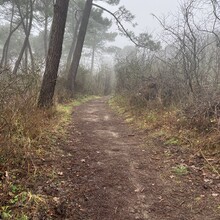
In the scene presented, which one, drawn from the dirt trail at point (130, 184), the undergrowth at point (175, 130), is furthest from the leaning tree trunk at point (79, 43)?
the dirt trail at point (130, 184)

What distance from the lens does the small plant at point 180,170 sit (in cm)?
445

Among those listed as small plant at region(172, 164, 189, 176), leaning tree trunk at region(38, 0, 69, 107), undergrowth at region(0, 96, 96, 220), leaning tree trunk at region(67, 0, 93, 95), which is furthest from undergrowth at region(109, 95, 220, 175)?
leaning tree trunk at region(67, 0, 93, 95)

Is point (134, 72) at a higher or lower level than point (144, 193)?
higher

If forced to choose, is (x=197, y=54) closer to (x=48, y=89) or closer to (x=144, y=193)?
(x=48, y=89)

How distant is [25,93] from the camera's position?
616cm

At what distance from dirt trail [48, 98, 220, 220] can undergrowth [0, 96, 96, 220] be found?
334mm

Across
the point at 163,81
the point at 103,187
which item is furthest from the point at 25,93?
the point at 163,81

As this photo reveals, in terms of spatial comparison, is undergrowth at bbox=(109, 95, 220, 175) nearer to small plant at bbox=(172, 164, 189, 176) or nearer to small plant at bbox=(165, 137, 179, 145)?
small plant at bbox=(165, 137, 179, 145)

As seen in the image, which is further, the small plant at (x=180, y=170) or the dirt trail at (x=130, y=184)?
the small plant at (x=180, y=170)

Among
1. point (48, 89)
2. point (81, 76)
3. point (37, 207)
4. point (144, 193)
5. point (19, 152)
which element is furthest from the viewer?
point (81, 76)

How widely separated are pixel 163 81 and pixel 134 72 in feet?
8.70

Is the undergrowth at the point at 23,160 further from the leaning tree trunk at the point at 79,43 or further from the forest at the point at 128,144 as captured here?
the leaning tree trunk at the point at 79,43

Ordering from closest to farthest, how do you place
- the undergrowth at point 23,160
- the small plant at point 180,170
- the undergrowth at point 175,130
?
the undergrowth at point 23,160, the small plant at point 180,170, the undergrowth at point 175,130

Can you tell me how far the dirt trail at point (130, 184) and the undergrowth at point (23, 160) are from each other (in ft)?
1.10
